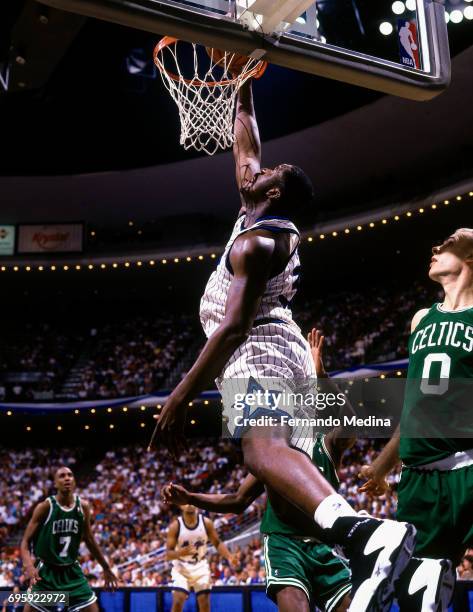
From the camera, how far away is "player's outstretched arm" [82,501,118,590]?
7.30m

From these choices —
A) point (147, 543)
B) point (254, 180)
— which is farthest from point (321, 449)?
point (147, 543)

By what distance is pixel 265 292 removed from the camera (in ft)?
11.1

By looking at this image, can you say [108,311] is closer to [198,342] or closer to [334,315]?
[198,342]

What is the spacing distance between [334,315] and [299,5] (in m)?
17.5

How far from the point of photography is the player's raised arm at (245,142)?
3949mm

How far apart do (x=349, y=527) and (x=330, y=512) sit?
0.09 m

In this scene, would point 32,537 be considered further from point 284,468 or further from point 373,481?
point 284,468

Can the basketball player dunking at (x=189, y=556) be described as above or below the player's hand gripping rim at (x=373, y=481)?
below

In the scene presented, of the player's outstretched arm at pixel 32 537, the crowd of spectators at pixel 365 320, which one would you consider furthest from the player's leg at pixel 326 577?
the crowd of spectators at pixel 365 320

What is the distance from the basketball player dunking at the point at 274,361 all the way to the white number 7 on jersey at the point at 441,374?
1.77ft

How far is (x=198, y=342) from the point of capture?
2227 centimetres

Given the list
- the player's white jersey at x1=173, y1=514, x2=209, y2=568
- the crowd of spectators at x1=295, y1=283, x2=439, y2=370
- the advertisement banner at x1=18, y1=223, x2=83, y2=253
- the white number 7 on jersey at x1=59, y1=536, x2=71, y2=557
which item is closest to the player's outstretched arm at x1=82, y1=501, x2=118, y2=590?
the white number 7 on jersey at x1=59, y1=536, x2=71, y2=557

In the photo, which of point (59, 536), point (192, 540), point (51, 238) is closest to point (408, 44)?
point (59, 536)
